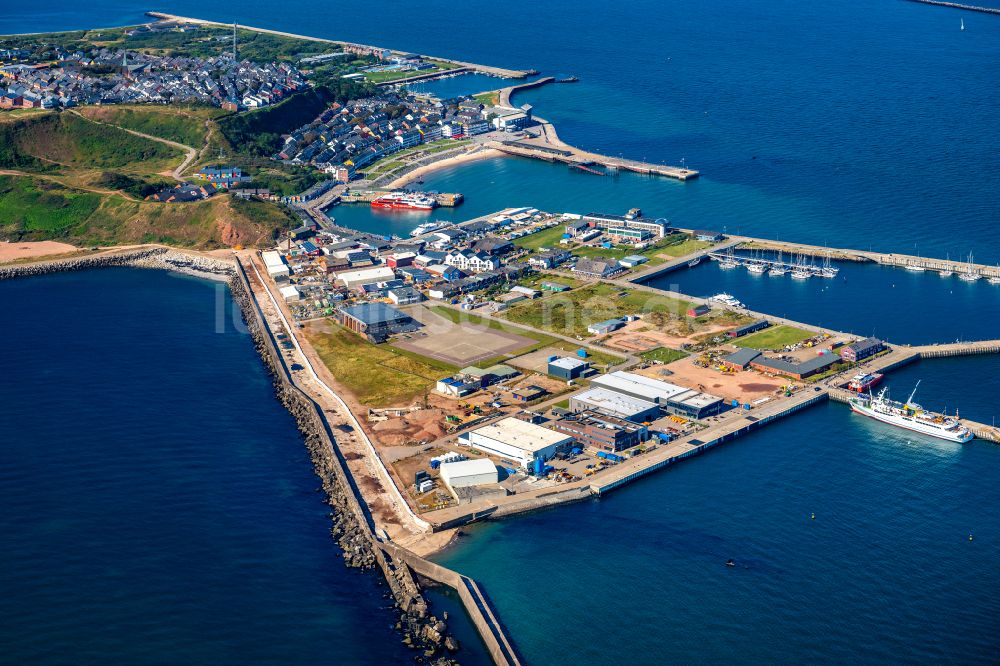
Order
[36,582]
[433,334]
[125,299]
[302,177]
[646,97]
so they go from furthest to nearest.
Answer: [646,97] → [302,177] → [125,299] → [433,334] → [36,582]

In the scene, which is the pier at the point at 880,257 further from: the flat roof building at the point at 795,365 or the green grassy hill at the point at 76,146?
the green grassy hill at the point at 76,146

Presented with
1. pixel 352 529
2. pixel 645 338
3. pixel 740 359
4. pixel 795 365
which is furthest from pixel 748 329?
pixel 352 529

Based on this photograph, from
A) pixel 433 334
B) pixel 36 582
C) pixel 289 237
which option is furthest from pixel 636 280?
pixel 36 582

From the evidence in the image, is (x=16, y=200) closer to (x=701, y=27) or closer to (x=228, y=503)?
(x=228, y=503)

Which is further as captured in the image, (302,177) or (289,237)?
(302,177)

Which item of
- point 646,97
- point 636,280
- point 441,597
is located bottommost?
point 441,597

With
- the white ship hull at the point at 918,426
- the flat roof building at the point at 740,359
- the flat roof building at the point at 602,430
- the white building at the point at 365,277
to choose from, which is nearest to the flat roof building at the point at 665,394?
the flat roof building at the point at 602,430

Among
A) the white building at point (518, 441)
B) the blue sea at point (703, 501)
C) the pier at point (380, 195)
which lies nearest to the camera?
the blue sea at point (703, 501)
